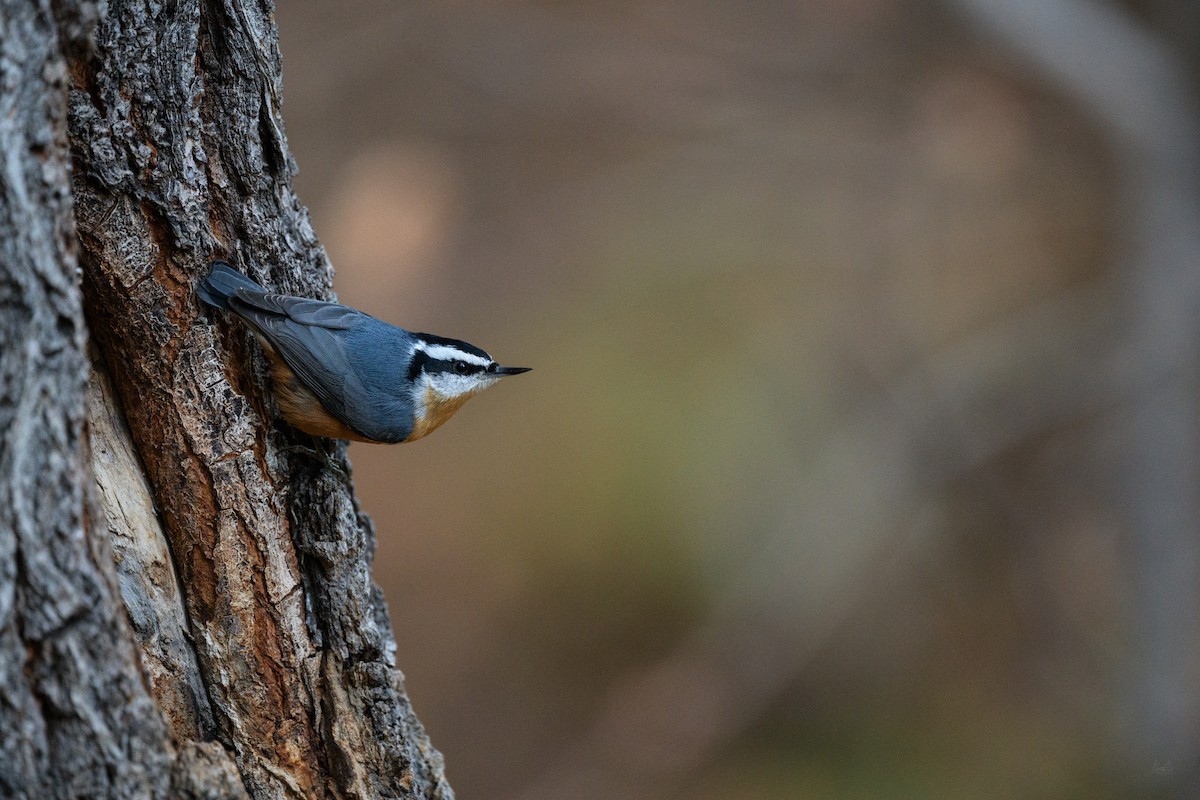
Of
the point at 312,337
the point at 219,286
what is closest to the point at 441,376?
the point at 312,337

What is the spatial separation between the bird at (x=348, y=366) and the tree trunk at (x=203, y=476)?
53 millimetres

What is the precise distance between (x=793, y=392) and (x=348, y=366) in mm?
5155

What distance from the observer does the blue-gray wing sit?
81.5 inches

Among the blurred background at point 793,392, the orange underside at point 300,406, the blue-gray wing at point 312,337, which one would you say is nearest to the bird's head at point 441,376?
the blue-gray wing at point 312,337

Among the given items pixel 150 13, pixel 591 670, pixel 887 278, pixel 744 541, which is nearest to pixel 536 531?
pixel 591 670

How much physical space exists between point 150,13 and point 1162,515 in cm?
554

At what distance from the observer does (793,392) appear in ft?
23.6

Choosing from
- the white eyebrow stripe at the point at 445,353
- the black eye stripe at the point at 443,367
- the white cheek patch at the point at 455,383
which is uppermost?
the white eyebrow stripe at the point at 445,353

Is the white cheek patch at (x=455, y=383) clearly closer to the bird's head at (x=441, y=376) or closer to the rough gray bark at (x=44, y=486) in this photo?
the bird's head at (x=441, y=376)

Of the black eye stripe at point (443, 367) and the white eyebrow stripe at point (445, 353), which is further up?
the white eyebrow stripe at point (445, 353)

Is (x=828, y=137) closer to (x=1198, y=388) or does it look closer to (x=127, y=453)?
(x=1198, y=388)

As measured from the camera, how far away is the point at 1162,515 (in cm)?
548

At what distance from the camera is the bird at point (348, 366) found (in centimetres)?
209

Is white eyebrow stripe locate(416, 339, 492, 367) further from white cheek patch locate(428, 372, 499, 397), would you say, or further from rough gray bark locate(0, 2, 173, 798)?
rough gray bark locate(0, 2, 173, 798)
